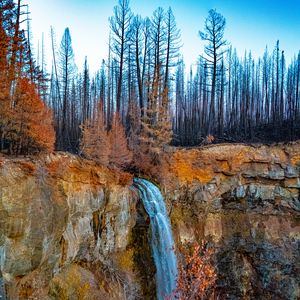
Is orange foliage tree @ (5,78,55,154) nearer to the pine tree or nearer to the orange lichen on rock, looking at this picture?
the pine tree

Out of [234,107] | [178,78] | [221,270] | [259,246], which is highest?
[178,78]

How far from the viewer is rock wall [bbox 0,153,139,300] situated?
370 inches

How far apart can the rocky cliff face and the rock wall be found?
6.23 m

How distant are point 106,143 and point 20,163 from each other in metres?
6.13

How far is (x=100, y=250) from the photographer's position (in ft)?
46.7

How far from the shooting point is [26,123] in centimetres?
1112

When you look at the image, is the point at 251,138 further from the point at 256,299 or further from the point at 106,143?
the point at 106,143

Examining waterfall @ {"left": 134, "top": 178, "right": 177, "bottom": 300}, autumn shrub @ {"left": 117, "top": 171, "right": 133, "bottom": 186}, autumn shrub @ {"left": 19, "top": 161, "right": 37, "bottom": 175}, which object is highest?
autumn shrub @ {"left": 19, "top": 161, "right": 37, "bottom": 175}

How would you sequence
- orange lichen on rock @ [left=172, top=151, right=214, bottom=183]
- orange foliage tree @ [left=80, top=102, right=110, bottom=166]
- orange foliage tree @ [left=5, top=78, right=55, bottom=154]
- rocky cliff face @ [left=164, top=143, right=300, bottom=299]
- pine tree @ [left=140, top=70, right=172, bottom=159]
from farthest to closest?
orange lichen on rock @ [left=172, top=151, right=214, bottom=183]
rocky cliff face @ [left=164, top=143, right=300, bottom=299]
pine tree @ [left=140, top=70, right=172, bottom=159]
orange foliage tree @ [left=80, top=102, right=110, bottom=166]
orange foliage tree @ [left=5, top=78, right=55, bottom=154]

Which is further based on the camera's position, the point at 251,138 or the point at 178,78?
the point at 178,78

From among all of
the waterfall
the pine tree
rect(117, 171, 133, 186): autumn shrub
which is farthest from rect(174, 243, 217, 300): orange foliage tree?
the pine tree

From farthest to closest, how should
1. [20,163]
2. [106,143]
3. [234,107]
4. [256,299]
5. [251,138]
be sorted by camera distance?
[234,107] → [251,138] → [256,299] → [106,143] → [20,163]

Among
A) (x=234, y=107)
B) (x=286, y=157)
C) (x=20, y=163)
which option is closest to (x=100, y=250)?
(x=20, y=163)

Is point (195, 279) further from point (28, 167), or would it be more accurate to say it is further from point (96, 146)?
point (96, 146)
